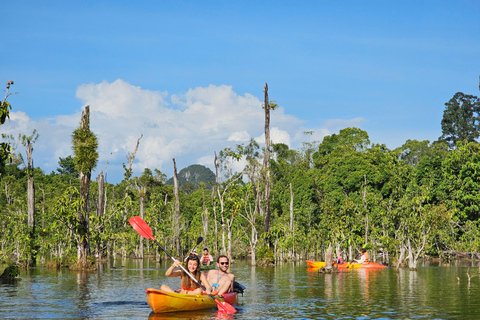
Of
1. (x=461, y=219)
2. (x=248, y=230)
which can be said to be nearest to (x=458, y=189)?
(x=461, y=219)

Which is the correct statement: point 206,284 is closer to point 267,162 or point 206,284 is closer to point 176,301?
point 176,301

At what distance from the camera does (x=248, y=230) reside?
2298 inches

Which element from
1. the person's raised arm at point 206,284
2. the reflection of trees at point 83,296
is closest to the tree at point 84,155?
the reflection of trees at point 83,296

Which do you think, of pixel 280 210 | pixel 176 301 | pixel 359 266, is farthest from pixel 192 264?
pixel 280 210

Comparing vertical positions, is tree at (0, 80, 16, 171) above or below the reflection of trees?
above

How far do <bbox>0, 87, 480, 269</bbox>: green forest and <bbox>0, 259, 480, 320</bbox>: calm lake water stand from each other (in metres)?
4.32

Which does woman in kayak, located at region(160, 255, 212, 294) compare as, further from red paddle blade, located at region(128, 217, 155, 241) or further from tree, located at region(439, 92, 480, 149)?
tree, located at region(439, 92, 480, 149)

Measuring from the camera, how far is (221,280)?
16938 millimetres

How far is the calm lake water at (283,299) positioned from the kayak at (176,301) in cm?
18

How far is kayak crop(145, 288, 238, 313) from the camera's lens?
1471cm

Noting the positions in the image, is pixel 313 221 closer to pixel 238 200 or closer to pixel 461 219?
pixel 461 219

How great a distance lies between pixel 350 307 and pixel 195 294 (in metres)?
4.55

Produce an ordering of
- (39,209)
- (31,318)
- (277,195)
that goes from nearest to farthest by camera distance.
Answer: (31,318), (39,209), (277,195)

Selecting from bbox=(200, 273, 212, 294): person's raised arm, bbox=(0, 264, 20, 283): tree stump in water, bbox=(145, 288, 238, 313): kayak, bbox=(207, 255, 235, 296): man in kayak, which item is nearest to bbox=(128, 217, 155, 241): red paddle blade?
bbox=(207, 255, 235, 296): man in kayak
